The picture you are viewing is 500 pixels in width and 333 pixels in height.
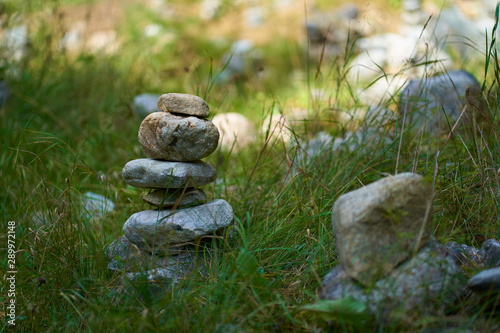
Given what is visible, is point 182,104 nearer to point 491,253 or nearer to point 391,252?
point 391,252

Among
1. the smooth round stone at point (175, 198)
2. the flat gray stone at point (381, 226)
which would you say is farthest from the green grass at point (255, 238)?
the smooth round stone at point (175, 198)

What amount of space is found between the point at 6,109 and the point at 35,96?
348mm

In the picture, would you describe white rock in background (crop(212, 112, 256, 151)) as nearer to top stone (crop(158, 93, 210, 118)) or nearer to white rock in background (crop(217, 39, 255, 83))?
top stone (crop(158, 93, 210, 118))

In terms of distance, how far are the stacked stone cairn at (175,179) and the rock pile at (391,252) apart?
801 millimetres

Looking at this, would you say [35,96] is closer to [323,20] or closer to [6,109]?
[6,109]

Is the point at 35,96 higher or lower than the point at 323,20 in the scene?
lower

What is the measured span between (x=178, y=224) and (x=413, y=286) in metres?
1.17

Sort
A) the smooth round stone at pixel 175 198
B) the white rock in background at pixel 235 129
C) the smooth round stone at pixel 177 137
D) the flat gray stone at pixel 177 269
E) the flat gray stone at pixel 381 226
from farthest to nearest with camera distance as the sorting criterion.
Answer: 1. the white rock in background at pixel 235 129
2. the smooth round stone at pixel 175 198
3. the smooth round stone at pixel 177 137
4. the flat gray stone at pixel 177 269
5. the flat gray stone at pixel 381 226

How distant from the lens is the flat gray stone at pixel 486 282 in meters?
1.49

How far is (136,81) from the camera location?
5.74 meters

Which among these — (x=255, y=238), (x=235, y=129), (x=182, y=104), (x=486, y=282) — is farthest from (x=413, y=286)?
(x=235, y=129)

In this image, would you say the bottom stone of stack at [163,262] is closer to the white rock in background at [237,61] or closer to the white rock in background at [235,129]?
the white rock in background at [235,129]

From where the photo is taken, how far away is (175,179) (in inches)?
87.9

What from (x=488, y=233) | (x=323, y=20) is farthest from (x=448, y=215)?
(x=323, y=20)
